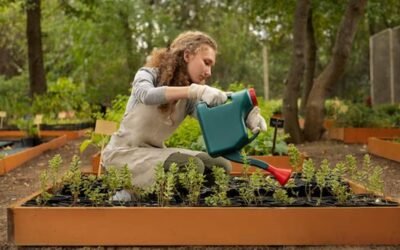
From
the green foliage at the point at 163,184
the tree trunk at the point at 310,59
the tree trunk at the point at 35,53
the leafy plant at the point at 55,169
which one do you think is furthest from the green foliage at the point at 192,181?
the tree trunk at the point at 35,53

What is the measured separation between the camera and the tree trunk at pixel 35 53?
50.2ft

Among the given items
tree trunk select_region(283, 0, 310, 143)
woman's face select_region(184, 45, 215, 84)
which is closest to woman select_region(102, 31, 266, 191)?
woman's face select_region(184, 45, 215, 84)

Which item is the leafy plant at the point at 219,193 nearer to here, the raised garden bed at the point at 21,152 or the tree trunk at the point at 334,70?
the raised garden bed at the point at 21,152

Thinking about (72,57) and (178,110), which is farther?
(72,57)

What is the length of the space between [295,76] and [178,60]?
756cm

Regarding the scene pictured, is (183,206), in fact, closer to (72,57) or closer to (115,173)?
(115,173)

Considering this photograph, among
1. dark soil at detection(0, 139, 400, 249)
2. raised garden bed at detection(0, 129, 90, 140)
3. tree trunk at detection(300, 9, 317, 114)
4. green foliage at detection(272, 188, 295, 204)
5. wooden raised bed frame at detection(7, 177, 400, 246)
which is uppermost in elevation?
tree trunk at detection(300, 9, 317, 114)

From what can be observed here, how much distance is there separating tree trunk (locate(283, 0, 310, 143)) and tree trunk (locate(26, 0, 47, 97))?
7.18 meters

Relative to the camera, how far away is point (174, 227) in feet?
11.1

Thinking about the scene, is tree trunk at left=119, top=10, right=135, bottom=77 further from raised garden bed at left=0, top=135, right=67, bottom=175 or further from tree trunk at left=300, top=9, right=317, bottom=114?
raised garden bed at left=0, top=135, right=67, bottom=175

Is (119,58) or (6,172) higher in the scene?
(119,58)

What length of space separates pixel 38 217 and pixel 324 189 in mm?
1921

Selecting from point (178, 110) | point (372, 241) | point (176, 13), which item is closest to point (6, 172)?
point (178, 110)

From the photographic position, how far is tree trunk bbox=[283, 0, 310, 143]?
35.9 ft
